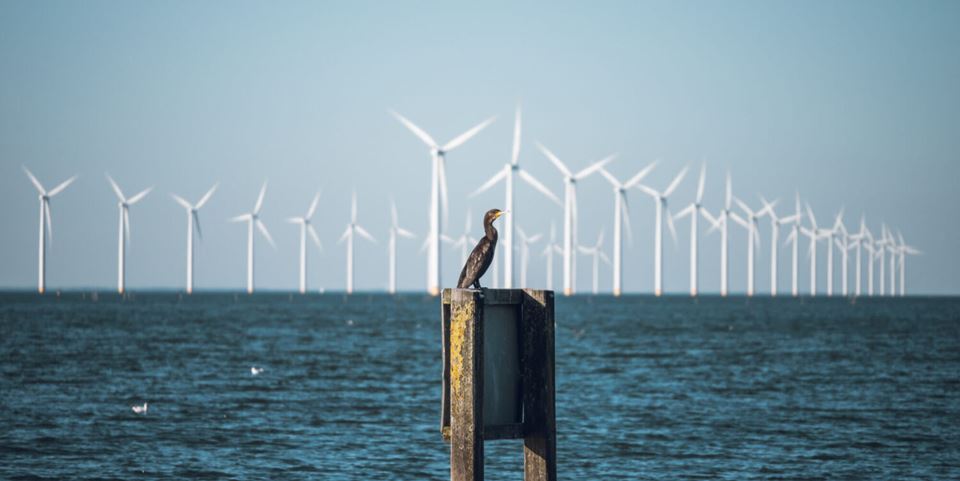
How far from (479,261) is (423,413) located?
23719mm

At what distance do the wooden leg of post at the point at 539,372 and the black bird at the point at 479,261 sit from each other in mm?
915

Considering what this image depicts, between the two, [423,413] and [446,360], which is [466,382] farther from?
[423,413]

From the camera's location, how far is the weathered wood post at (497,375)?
1462cm

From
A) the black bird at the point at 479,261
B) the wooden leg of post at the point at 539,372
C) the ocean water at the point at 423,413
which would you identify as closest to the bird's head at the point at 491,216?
the black bird at the point at 479,261

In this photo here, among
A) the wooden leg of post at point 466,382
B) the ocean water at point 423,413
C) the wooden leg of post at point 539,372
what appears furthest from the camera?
the ocean water at point 423,413

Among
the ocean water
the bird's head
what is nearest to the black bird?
the bird's head

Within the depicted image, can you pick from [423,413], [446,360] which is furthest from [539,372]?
[423,413]

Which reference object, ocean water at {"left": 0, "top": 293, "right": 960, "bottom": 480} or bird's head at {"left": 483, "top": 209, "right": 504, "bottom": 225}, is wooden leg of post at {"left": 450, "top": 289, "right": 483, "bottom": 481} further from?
ocean water at {"left": 0, "top": 293, "right": 960, "bottom": 480}

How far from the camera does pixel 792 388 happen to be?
4922 centimetres

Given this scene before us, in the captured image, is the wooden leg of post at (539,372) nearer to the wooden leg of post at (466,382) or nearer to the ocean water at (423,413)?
the wooden leg of post at (466,382)

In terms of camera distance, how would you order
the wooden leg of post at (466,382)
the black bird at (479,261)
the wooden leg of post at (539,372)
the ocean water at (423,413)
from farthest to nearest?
the ocean water at (423,413), the black bird at (479,261), the wooden leg of post at (539,372), the wooden leg of post at (466,382)

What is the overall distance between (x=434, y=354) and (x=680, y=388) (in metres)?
23.7

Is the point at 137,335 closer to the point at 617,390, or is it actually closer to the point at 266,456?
the point at 617,390

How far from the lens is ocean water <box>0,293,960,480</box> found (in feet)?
95.1
